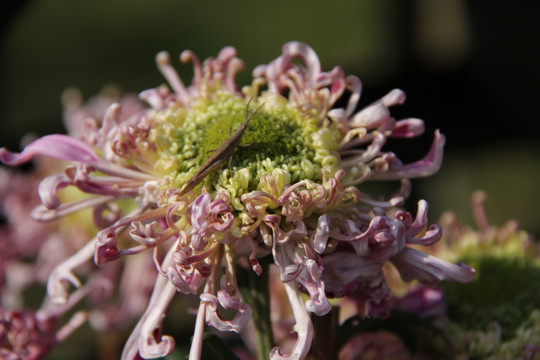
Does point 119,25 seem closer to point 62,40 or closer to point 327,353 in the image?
point 62,40

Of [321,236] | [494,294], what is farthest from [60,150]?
[494,294]

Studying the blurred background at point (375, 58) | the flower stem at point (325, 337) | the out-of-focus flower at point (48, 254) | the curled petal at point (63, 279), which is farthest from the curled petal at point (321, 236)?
the blurred background at point (375, 58)

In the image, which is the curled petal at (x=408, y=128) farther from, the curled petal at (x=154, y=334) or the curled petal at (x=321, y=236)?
the curled petal at (x=154, y=334)

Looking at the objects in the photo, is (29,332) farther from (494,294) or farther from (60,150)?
Result: (494,294)

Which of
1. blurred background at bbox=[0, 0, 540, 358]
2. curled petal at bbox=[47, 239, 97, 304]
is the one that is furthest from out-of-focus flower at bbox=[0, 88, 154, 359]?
blurred background at bbox=[0, 0, 540, 358]

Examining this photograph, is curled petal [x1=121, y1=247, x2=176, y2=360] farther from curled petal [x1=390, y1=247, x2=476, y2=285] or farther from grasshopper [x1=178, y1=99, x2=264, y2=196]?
curled petal [x1=390, y1=247, x2=476, y2=285]

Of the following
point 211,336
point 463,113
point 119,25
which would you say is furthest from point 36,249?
point 463,113
